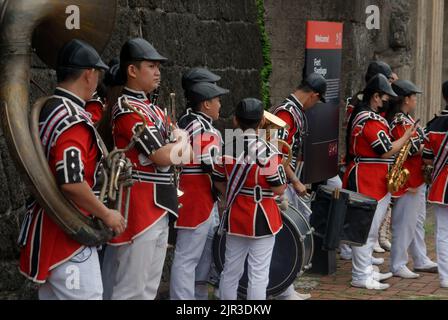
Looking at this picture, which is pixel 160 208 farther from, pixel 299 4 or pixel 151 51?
pixel 299 4

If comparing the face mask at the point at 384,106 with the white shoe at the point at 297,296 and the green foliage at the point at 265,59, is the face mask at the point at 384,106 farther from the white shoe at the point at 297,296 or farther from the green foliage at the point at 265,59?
the green foliage at the point at 265,59

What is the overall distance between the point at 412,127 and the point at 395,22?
184 inches

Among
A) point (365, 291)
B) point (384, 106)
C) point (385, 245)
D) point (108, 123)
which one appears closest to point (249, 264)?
point (108, 123)

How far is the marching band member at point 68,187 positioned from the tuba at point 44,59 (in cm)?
7

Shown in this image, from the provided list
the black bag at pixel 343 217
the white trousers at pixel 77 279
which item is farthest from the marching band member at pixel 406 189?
the white trousers at pixel 77 279

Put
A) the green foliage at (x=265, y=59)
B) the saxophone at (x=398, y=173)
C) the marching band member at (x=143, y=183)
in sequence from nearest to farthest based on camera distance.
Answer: the marching band member at (x=143, y=183), the saxophone at (x=398, y=173), the green foliage at (x=265, y=59)

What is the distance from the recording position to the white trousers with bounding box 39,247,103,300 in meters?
4.88

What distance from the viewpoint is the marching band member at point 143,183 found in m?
5.60

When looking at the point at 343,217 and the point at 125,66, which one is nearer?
the point at 125,66

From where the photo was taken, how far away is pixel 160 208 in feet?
18.8

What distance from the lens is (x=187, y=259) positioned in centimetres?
692

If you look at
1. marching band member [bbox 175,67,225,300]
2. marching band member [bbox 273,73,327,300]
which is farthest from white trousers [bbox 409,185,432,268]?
marching band member [bbox 175,67,225,300]

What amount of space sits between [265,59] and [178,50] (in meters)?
2.02

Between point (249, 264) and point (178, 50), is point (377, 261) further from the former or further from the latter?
point (249, 264)
